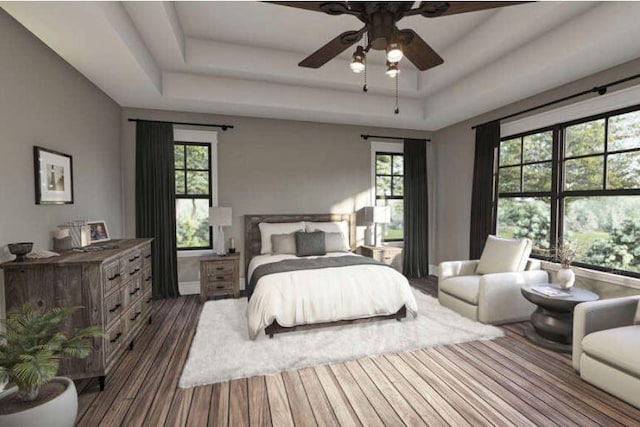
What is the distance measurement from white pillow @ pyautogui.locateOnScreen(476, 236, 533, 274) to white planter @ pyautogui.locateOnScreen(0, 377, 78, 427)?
4.11 m

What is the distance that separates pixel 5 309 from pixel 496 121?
5.58 metres

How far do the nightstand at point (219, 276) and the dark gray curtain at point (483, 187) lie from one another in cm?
356

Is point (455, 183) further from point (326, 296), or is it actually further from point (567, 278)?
point (326, 296)

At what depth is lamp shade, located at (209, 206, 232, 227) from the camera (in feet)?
14.6

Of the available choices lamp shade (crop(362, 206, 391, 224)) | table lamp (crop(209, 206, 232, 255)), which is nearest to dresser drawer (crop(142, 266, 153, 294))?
table lamp (crop(209, 206, 232, 255))

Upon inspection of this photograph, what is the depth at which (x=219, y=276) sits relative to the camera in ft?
14.4

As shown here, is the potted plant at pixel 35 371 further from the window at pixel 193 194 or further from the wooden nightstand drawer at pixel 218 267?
the window at pixel 193 194

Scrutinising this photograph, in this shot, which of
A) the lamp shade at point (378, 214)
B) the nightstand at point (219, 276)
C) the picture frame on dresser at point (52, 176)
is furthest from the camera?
the lamp shade at point (378, 214)

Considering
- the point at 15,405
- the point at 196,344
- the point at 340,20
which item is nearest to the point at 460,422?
the point at 196,344

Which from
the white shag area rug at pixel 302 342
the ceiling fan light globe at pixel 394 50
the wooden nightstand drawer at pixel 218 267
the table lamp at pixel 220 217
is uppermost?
the ceiling fan light globe at pixel 394 50

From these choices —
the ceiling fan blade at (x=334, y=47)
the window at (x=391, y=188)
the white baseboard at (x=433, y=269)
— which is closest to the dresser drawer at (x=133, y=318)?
the ceiling fan blade at (x=334, y=47)

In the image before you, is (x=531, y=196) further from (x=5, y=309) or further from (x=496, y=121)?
(x=5, y=309)

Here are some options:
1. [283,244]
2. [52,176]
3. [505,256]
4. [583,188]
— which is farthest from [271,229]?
[583,188]

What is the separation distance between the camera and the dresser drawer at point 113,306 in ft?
7.96
